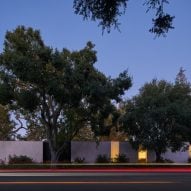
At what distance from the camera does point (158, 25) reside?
34.2 feet

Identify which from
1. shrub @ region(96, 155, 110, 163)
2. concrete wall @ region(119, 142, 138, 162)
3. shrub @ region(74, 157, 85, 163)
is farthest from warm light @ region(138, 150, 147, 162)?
shrub @ region(74, 157, 85, 163)

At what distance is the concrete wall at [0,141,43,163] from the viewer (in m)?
48.8

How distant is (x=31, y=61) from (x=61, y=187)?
25.9 meters

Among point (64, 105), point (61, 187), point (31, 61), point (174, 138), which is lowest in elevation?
point (61, 187)

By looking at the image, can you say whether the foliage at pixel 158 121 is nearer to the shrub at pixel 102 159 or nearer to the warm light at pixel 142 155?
the warm light at pixel 142 155

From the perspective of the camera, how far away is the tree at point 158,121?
47.0 m

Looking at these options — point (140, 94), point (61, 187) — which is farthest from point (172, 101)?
point (61, 187)

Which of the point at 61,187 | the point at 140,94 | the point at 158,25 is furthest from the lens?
the point at 140,94

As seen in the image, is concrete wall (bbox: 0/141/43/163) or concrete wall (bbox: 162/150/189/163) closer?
concrete wall (bbox: 0/141/43/163)

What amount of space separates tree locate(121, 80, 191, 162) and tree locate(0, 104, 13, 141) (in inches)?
727

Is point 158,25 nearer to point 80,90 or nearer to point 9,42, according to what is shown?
point 80,90

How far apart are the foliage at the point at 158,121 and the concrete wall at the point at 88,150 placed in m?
2.74

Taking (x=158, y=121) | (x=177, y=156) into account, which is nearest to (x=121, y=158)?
(x=158, y=121)

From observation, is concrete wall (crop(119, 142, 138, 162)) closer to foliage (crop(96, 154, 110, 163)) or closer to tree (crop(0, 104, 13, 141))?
foliage (crop(96, 154, 110, 163))
